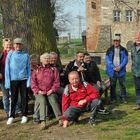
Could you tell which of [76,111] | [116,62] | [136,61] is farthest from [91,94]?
[116,62]

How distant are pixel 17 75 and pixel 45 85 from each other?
0.64m

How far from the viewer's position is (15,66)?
852 cm

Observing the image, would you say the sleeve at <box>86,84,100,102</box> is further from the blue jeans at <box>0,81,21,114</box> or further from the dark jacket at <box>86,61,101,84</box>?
the blue jeans at <box>0,81,21,114</box>

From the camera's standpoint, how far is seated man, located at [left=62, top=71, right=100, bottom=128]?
26.7ft

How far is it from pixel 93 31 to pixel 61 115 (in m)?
47.2

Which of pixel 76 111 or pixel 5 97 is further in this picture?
pixel 5 97

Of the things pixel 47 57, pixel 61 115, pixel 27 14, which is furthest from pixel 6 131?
pixel 27 14

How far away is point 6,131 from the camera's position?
8008mm

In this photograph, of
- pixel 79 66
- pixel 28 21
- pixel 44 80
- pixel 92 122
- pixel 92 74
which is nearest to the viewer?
pixel 92 122

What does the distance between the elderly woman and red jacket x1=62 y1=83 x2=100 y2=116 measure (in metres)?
0.25

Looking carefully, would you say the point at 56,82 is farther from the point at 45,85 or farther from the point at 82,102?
the point at 82,102

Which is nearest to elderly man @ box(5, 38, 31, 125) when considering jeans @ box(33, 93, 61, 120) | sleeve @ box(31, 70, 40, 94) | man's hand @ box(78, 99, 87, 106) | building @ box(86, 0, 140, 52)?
sleeve @ box(31, 70, 40, 94)

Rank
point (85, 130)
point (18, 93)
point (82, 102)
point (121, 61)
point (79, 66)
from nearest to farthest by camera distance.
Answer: point (85, 130) → point (82, 102) → point (18, 93) → point (79, 66) → point (121, 61)

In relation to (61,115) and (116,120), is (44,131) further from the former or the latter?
(116,120)
